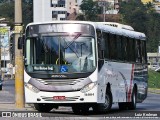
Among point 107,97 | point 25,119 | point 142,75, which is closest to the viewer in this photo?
point 25,119

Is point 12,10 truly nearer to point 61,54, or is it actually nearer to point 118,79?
point 118,79

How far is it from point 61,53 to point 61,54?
3cm

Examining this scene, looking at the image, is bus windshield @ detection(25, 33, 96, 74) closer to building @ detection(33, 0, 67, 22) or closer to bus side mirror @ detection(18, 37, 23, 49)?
bus side mirror @ detection(18, 37, 23, 49)

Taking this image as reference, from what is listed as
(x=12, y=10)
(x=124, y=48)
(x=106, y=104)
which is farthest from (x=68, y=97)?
(x=12, y=10)

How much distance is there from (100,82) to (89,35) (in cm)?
153

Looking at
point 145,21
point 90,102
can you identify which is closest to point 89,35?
point 90,102

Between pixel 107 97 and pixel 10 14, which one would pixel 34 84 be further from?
pixel 10 14

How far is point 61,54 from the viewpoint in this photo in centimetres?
2345

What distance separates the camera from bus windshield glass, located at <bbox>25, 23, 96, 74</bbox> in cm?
2333

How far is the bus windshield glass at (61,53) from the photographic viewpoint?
2333 centimetres

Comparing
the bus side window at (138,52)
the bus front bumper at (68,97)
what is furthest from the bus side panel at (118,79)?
the bus side window at (138,52)

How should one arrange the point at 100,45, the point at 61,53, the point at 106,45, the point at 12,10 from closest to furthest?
the point at 61,53
the point at 100,45
the point at 106,45
the point at 12,10

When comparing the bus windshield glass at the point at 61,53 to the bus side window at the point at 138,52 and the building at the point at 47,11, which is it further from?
the building at the point at 47,11

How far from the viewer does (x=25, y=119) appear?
2091 cm
